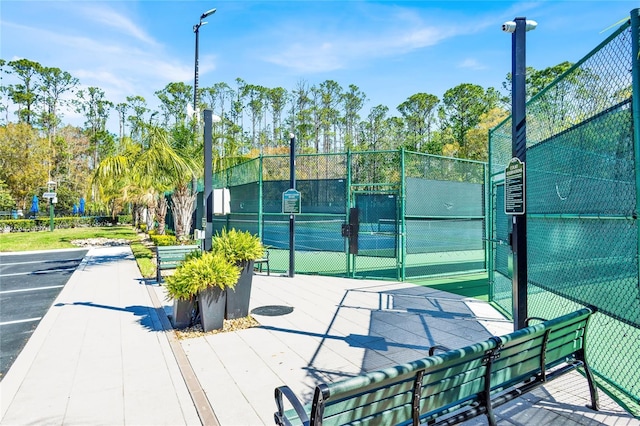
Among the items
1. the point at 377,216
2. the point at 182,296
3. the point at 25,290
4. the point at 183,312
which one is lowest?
the point at 25,290

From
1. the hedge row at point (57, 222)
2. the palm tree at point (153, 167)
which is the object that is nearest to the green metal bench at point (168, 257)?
the palm tree at point (153, 167)

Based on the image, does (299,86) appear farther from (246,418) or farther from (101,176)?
(246,418)

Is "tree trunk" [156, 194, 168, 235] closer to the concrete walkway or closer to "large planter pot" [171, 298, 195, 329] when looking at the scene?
the concrete walkway

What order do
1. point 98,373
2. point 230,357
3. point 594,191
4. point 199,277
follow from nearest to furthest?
point 594,191, point 98,373, point 230,357, point 199,277

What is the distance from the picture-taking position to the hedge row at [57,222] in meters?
28.8

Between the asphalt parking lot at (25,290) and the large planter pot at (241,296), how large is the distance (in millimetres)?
2652

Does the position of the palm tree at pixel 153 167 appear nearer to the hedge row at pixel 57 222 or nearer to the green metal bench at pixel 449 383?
the green metal bench at pixel 449 383

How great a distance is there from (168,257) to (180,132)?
14.9 ft

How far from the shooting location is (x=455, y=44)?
10.5 meters

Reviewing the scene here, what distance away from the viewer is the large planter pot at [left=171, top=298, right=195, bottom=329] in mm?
5355

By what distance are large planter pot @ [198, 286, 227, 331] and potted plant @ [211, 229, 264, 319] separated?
11.2 inches

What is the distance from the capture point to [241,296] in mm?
5645

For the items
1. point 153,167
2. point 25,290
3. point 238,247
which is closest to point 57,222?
point 153,167

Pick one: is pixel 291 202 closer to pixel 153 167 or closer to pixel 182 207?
pixel 153 167
